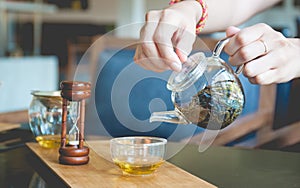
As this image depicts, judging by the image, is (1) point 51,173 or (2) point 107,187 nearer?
(2) point 107,187

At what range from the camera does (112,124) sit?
207 centimetres

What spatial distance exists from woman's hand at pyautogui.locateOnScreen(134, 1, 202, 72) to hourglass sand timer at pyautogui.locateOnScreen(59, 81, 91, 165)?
0.12 m

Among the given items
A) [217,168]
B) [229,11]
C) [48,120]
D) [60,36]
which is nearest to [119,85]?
[229,11]

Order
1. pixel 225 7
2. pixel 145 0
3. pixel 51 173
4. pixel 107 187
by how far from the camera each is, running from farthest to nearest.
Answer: pixel 145 0
pixel 225 7
pixel 51 173
pixel 107 187

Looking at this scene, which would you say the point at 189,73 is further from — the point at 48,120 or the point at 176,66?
the point at 48,120

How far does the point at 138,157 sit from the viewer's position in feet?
2.70

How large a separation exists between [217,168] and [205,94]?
174mm

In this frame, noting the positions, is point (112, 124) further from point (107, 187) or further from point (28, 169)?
point (107, 187)

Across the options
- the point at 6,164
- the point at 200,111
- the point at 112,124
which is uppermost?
the point at 200,111

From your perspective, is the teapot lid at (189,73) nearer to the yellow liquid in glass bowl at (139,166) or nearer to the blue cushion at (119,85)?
the yellow liquid in glass bowl at (139,166)

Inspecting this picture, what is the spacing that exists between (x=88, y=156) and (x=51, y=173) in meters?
0.08

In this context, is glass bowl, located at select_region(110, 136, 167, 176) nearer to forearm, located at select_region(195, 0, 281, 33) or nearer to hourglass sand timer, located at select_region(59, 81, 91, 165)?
hourglass sand timer, located at select_region(59, 81, 91, 165)

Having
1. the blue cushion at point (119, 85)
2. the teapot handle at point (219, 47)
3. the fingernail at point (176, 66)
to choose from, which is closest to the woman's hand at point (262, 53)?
the teapot handle at point (219, 47)

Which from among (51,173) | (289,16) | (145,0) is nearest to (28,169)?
(51,173)
